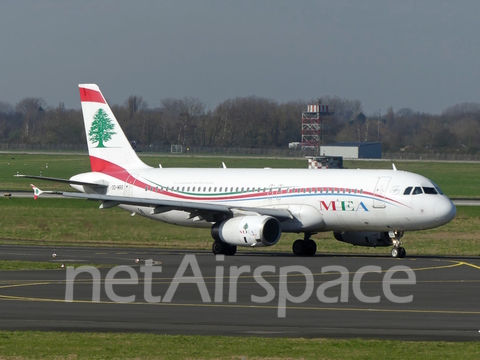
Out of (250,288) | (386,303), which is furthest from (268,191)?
(386,303)

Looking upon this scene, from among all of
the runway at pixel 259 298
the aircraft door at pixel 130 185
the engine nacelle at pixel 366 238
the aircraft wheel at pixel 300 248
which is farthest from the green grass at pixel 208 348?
the aircraft door at pixel 130 185

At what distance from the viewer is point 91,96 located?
53438 mm

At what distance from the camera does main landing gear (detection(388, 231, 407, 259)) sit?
42156 mm

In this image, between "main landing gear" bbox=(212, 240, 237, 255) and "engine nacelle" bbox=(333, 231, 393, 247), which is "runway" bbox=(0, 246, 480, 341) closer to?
"main landing gear" bbox=(212, 240, 237, 255)

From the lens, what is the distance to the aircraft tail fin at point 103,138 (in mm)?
51969

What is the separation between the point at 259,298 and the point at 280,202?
60.1ft

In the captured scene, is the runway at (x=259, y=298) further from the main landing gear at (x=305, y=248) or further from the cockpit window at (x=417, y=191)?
the main landing gear at (x=305, y=248)

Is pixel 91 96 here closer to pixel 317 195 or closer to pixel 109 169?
pixel 109 169

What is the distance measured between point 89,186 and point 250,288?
23.0m

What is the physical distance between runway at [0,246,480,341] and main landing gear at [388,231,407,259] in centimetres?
88

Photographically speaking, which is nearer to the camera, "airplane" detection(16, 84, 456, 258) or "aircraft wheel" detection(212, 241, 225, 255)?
"airplane" detection(16, 84, 456, 258)

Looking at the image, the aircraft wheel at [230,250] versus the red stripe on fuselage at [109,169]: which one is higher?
the red stripe on fuselage at [109,169]

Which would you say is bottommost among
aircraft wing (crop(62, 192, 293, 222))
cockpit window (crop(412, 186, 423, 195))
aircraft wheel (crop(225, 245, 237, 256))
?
aircraft wheel (crop(225, 245, 237, 256))

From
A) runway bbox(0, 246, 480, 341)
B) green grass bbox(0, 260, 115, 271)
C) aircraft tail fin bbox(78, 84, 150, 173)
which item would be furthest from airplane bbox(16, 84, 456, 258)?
green grass bbox(0, 260, 115, 271)
